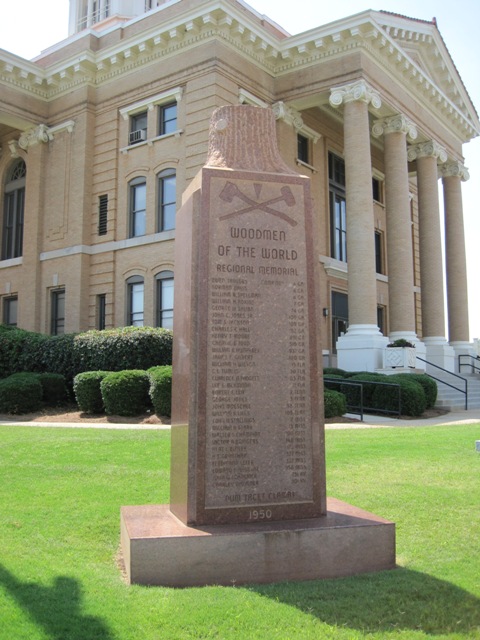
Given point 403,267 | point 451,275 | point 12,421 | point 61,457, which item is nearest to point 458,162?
point 451,275

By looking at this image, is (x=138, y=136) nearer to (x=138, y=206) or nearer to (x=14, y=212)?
(x=138, y=206)

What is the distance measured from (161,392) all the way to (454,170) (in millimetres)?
24391

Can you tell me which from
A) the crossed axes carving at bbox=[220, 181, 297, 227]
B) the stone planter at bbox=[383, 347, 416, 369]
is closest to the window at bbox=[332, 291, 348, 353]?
the stone planter at bbox=[383, 347, 416, 369]

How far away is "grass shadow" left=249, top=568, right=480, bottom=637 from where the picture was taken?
151 inches

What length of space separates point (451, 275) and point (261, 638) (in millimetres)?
31491

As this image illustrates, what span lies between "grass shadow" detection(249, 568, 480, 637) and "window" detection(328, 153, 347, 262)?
26323mm

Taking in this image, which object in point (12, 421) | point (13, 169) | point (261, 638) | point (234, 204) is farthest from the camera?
point (13, 169)

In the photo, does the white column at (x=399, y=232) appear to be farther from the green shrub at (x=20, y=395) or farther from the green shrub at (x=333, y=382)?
the green shrub at (x=20, y=395)

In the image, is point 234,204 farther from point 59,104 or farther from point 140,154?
point 59,104

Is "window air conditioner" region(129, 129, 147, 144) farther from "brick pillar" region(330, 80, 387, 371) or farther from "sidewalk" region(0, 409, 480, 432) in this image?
"sidewalk" region(0, 409, 480, 432)

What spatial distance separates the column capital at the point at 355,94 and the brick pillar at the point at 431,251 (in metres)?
7.03

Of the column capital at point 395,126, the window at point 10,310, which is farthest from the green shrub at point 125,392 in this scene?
the column capital at point 395,126

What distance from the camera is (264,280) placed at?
522cm

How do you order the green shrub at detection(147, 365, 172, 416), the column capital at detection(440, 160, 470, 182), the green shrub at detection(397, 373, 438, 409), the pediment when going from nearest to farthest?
1. the green shrub at detection(147, 365, 172, 416)
2. the green shrub at detection(397, 373, 438, 409)
3. the pediment
4. the column capital at detection(440, 160, 470, 182)
